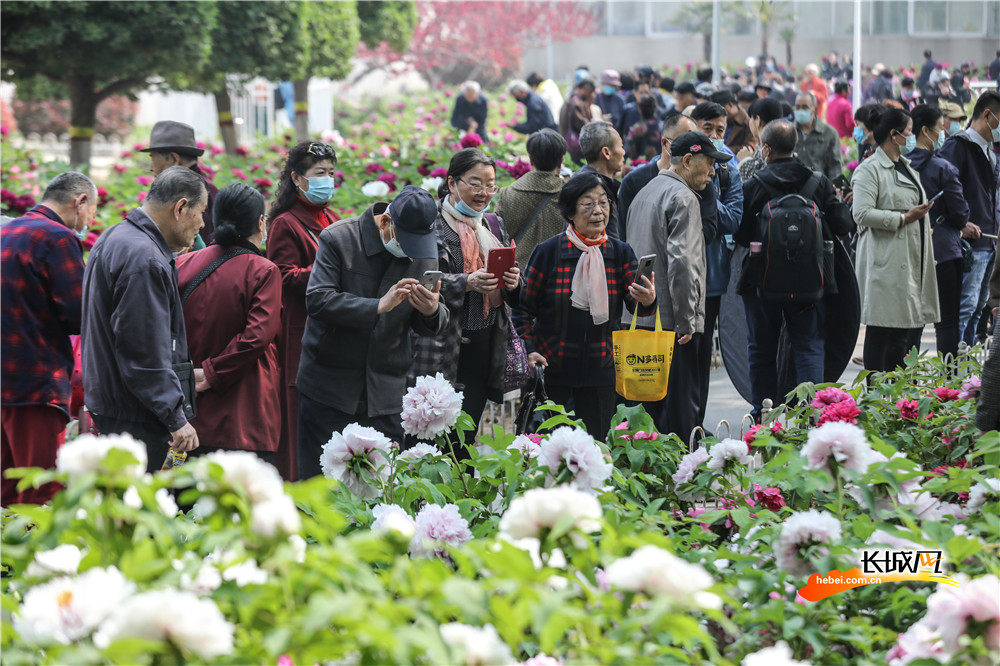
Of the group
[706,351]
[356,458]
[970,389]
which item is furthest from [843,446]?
[706,351]

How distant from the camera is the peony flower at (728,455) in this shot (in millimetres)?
3236

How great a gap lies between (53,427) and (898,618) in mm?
3693

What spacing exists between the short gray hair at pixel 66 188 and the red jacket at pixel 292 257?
2.93 ft

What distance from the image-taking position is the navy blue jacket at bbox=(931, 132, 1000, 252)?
7949 mm

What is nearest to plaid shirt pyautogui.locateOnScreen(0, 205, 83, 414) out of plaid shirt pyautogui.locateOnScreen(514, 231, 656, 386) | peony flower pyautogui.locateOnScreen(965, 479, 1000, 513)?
plaid shirt pyautogui.locateOnScreen(514, 231, 656, 386)

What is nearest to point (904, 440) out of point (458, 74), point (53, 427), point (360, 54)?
point (53, 427)

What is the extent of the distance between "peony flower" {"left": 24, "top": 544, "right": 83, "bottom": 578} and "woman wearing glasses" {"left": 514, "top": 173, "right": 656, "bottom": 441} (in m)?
3.32

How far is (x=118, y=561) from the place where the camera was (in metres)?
2.00

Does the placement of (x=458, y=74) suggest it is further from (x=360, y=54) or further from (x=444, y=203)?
(x=444, y=203)

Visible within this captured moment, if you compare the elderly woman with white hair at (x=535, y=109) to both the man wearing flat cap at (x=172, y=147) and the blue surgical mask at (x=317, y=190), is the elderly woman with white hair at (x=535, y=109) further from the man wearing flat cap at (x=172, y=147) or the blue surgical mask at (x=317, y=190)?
the blue surgical mask at (x=317, y=190)

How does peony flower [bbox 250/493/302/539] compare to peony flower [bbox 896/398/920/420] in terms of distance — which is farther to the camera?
peony flower [bbox 896/398/920/420]

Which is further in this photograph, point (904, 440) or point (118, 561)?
point (904, 440)

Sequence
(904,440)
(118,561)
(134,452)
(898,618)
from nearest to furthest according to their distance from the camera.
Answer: (134,452) → (118,561) → (898,618) → (904,440)

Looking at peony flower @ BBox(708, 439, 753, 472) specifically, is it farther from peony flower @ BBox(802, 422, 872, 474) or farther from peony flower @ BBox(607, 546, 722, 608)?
peony flower @ BBox(607, 546, 722, 608)
